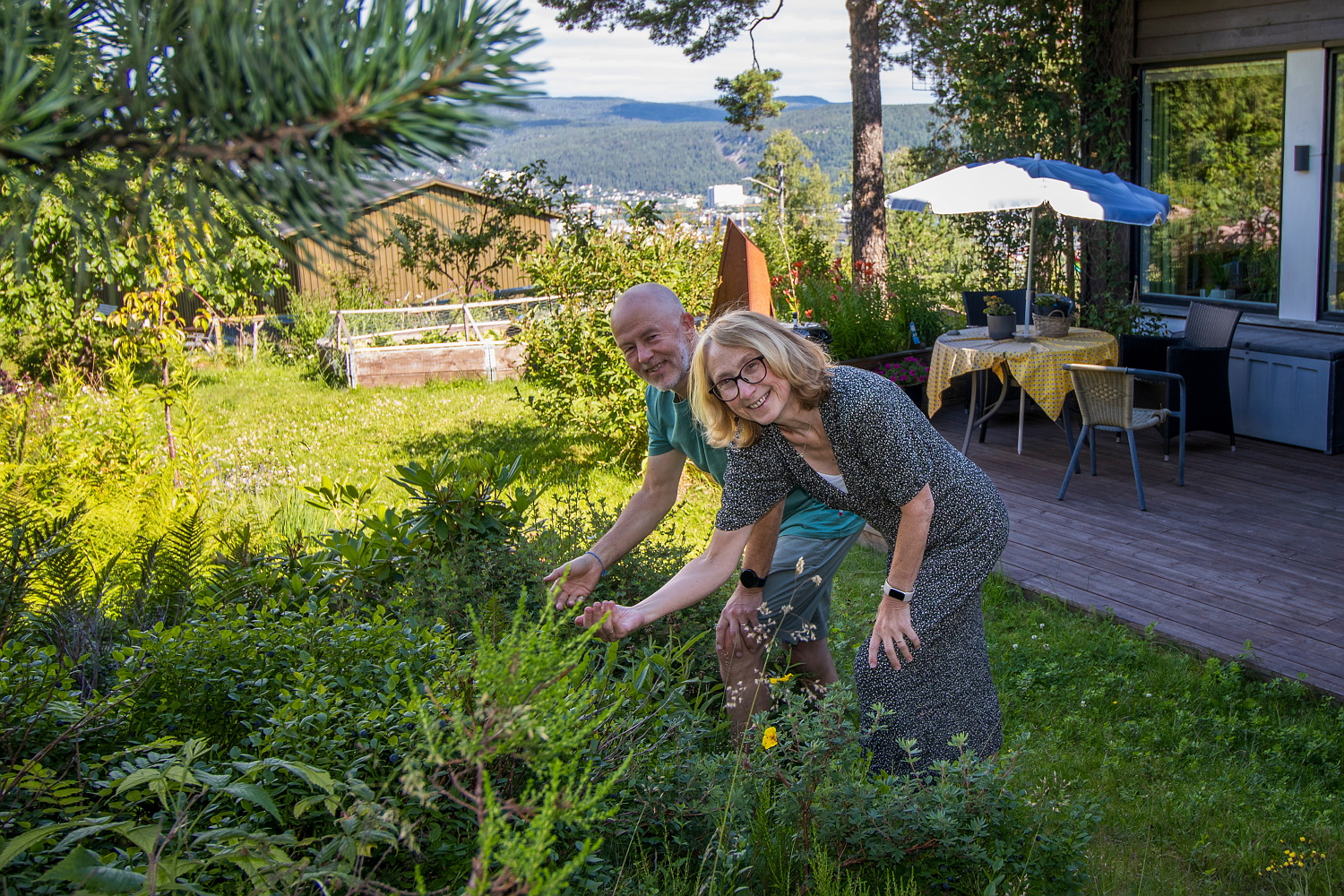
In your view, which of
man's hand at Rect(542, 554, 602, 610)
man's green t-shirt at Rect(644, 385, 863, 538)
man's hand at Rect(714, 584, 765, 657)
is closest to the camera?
man's hand at Rect(542, 554, 602, 610)

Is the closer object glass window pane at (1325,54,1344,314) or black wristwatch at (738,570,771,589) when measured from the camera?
black wristwatch at (738,570,771,589)

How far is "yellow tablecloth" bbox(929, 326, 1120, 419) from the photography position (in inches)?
278

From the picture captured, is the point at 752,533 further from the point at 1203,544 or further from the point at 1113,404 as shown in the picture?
the point at 1113,404

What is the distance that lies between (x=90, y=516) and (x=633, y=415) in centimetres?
418

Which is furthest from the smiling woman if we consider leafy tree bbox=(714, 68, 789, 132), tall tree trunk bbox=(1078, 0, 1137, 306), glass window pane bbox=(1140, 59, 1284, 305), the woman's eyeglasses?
leafy tree bbox=(714, 68, 789, 132)

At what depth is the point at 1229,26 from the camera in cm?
856

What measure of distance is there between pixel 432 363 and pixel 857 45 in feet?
26.8

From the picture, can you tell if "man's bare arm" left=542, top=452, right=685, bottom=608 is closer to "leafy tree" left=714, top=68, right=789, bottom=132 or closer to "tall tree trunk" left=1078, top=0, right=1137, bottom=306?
"tall tree trunk" left=1078, top=0, right=1137, bottom=306

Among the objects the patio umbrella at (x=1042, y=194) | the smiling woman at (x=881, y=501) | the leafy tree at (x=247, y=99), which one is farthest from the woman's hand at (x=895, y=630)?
the patio umbrella at (x=1042, y=194)

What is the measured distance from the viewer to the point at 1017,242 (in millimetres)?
10898

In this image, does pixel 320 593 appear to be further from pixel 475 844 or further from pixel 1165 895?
pixel 1165 895

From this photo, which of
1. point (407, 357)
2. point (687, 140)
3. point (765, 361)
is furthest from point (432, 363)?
point (687, 140)

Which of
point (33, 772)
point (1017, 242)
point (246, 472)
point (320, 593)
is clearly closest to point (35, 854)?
point (33, 772)

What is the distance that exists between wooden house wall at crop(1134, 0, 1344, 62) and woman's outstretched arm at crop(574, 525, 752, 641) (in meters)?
7.74
